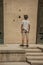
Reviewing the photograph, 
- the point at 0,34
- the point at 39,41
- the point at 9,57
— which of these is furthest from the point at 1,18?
the point at 9,57

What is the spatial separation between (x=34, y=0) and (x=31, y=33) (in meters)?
1.75

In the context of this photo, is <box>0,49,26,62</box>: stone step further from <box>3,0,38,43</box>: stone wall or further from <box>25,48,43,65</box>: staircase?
<box>3,0,38,43</box>: stone wall

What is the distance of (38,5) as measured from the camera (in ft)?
37.2

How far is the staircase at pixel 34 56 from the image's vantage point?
8.03m

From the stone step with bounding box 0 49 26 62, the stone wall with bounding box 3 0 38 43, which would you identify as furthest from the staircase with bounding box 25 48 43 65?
the stone wall with bounding box 3 0 38 43

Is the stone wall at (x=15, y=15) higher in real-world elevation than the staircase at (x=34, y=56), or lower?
higher

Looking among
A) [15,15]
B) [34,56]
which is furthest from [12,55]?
[15,15]

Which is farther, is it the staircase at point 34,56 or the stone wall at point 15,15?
the stone wall at point 15,15

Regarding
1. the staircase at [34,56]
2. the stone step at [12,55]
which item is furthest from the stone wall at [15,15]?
the stone step at [12,55]

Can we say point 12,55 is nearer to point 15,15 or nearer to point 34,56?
point 34,56

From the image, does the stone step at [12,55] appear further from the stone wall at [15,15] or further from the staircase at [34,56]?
the stone wall at [15,15]

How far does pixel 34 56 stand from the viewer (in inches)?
343

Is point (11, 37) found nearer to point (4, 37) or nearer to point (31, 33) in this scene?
point (4, 37)

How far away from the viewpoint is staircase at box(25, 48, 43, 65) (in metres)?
8.03
